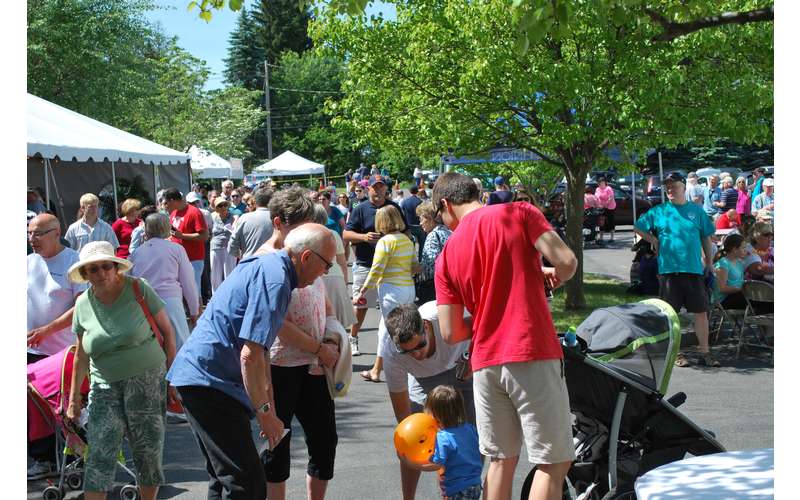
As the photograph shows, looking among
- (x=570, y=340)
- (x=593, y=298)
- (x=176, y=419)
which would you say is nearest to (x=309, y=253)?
(x=570, y=340)

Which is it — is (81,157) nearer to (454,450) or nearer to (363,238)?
(363,238)

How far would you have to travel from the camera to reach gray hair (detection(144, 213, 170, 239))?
8.48m

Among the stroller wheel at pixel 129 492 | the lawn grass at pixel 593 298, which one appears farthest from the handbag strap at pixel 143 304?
the lawn grass at pixel 593 298

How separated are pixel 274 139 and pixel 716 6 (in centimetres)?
7392

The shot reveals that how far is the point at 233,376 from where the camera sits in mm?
4133

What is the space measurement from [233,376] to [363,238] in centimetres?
683

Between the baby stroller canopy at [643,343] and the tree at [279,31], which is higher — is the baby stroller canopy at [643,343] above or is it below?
below

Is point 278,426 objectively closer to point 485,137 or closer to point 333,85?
point 485,137

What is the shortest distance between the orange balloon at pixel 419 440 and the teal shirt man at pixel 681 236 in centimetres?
575

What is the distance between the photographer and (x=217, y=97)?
56.3 meters

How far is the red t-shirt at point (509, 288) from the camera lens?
165 inches

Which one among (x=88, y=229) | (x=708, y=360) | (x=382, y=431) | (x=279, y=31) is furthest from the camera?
(x=279, y=31)

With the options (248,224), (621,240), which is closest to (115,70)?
(621,240)

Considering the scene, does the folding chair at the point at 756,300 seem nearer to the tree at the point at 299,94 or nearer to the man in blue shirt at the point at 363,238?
the man in blue shirt at the point at 363,238
